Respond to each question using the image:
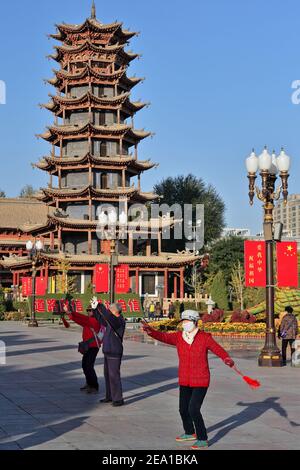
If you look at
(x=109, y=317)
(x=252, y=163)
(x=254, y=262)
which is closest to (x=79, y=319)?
(x=109, y=317)

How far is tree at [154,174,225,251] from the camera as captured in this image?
248 ft

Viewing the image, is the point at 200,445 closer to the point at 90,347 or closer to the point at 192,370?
the point at 192,370

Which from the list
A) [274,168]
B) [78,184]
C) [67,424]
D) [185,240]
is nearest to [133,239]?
[78,184]

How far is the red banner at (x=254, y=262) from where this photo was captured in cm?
2200

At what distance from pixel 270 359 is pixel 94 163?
44095 mm

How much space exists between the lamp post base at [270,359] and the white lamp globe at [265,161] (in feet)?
14.0

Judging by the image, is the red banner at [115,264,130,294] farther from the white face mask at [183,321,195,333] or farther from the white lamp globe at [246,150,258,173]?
the white face mask at [183,321,195,333]

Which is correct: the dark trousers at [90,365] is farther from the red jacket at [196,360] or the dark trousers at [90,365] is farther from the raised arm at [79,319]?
the red jacket at [196,360]

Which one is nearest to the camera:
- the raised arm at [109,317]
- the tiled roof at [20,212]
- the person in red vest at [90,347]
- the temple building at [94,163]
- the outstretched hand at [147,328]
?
the outstretched hand at [147,328]

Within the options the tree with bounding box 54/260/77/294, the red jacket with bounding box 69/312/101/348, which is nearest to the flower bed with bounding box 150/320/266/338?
the red jacket with bounding box 69/312/101/348

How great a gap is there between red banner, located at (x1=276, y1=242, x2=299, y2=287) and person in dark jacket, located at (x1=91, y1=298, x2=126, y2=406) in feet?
41.4

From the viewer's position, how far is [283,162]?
54.4ft

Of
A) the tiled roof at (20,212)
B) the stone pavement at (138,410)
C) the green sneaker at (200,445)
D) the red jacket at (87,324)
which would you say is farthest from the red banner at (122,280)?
the green sneaker at (200,445)

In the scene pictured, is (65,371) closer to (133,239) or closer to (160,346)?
(160,346)
